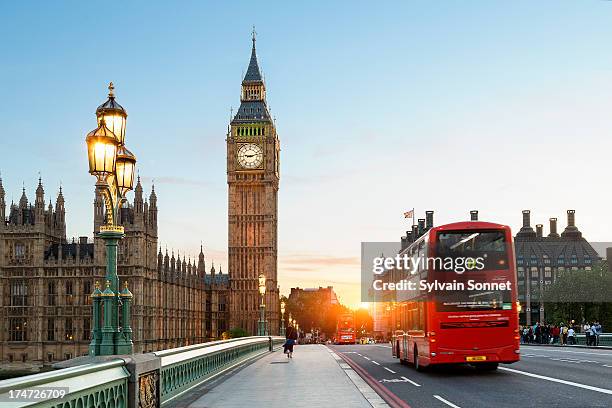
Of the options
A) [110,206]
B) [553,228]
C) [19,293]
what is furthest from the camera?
[553,228]

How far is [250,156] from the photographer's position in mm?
139375

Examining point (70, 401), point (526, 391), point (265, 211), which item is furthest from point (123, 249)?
point (70, 401)

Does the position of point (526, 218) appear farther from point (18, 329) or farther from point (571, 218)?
point (18, 329)

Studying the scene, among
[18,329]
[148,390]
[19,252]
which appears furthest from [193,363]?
[19,252]

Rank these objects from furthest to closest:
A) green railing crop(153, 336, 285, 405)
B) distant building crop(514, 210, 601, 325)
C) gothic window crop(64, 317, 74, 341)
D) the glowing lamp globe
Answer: distant building crop(514, 210, 601, 325) < gothic window crop(64, 317, 74, 341) < green railing crop(153, 336, 285, 405) < the glowing lamp globe

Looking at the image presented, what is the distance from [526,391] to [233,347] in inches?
689

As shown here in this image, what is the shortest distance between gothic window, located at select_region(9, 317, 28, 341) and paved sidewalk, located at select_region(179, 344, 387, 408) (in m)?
72.1

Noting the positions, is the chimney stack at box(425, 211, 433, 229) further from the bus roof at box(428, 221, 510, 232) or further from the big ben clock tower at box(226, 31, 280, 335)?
the bus roof at box(428, 221, 510, 232)

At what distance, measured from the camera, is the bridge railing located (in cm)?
846

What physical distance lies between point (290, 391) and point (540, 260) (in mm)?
165006

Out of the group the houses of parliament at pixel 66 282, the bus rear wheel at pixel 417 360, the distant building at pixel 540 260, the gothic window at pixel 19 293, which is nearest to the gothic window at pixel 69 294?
the houses of parliament at pixel 66 282

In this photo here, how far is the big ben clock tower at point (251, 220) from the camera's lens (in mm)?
135875

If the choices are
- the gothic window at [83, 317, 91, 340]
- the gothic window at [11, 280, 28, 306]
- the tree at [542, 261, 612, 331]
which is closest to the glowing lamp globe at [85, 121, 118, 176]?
the gothic window at [83, 317, 91, 340]

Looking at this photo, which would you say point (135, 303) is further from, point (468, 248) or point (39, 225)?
point (468, 248)
